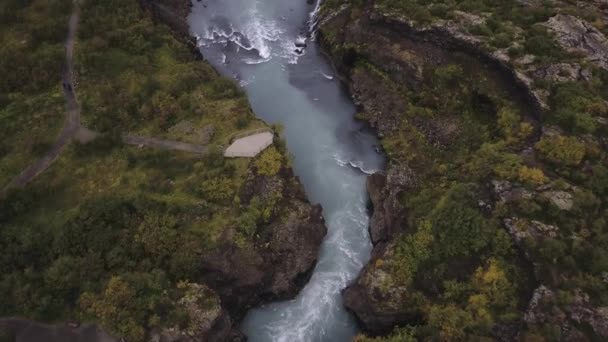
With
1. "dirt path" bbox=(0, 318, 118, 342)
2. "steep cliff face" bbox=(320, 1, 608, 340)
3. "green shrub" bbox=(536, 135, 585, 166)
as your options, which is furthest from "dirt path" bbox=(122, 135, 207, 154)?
"green shrub" bbox=(536, 135, 585, 166)

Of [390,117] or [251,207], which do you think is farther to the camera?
[390,117]

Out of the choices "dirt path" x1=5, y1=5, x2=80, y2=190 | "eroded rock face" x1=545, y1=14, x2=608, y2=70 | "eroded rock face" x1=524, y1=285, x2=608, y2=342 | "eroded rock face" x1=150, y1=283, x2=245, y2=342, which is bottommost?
"eroded rock face" x1=150, y1=283, x2=245, y2=342

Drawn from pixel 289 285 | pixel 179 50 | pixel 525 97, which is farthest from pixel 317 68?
pixel 289 285

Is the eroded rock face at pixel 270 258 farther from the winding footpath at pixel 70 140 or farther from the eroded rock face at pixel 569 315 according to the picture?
the eroded rock face at pixel 569 315

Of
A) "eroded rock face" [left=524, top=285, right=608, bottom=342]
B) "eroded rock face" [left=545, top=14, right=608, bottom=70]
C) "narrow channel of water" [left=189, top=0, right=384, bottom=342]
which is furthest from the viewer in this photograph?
"eroded rock face" [left=545, top=14, right=608, bottom=70]

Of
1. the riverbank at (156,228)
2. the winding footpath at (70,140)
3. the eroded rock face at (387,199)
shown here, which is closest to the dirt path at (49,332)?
the riverbank at (156,228)

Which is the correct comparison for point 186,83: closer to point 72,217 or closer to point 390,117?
point 72,217

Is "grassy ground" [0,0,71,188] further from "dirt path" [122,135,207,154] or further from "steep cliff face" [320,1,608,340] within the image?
"steep cliff face" [320,1,608,340]
